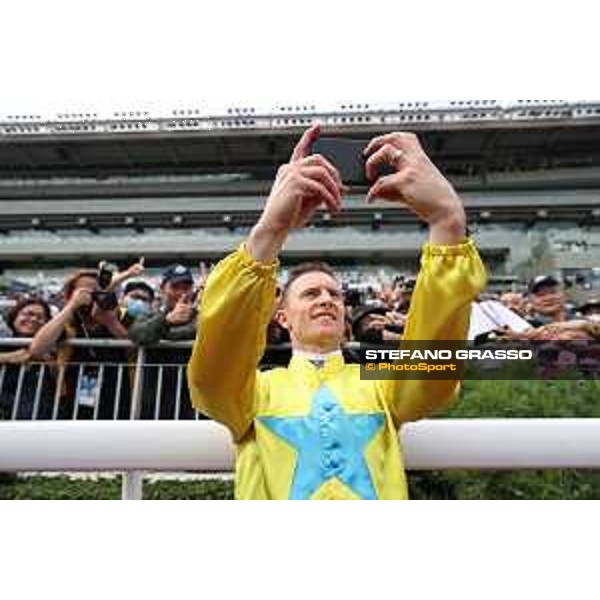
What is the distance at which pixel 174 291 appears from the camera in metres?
3.54

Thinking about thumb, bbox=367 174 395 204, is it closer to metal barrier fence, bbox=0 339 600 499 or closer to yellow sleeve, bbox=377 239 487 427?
yellow sleeve, bbox=377 239 487 427

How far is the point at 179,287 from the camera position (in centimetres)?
357

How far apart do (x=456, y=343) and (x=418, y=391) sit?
0.08 metres

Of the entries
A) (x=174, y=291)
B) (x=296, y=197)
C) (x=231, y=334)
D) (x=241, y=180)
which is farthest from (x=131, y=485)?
(x=241, y=180)

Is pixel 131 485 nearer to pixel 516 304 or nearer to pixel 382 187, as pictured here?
pixel 382 187

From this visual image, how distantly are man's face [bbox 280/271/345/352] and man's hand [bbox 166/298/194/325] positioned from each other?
220 centimetres

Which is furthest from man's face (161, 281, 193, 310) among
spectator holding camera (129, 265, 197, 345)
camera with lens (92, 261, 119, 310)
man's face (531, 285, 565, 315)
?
man's face (531, 285, 565, 315)

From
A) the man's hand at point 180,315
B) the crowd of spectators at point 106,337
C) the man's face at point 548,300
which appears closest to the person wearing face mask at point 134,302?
the crowd of spectators at point 106,337

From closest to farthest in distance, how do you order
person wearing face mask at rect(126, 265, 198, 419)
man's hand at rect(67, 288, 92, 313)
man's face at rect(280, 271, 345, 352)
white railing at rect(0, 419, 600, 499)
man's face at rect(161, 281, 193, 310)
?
white railing at rect(0, 419, 600, 499) → man's face at rect(280, 271, 345, 352) → person wearing face mask at rect(126, 265, 198, 419) → man's hand at rect(67, 288, 92, 313) → man's face at rect(161, 281, 193, 310)

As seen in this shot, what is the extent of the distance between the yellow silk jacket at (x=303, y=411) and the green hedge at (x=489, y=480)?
9.9 inches

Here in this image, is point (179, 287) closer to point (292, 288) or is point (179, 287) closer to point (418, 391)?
point (292, 288)

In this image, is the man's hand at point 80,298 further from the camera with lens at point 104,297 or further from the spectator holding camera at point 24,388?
the spectator holding camera at point 24,388

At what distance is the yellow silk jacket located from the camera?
2.74 feet
